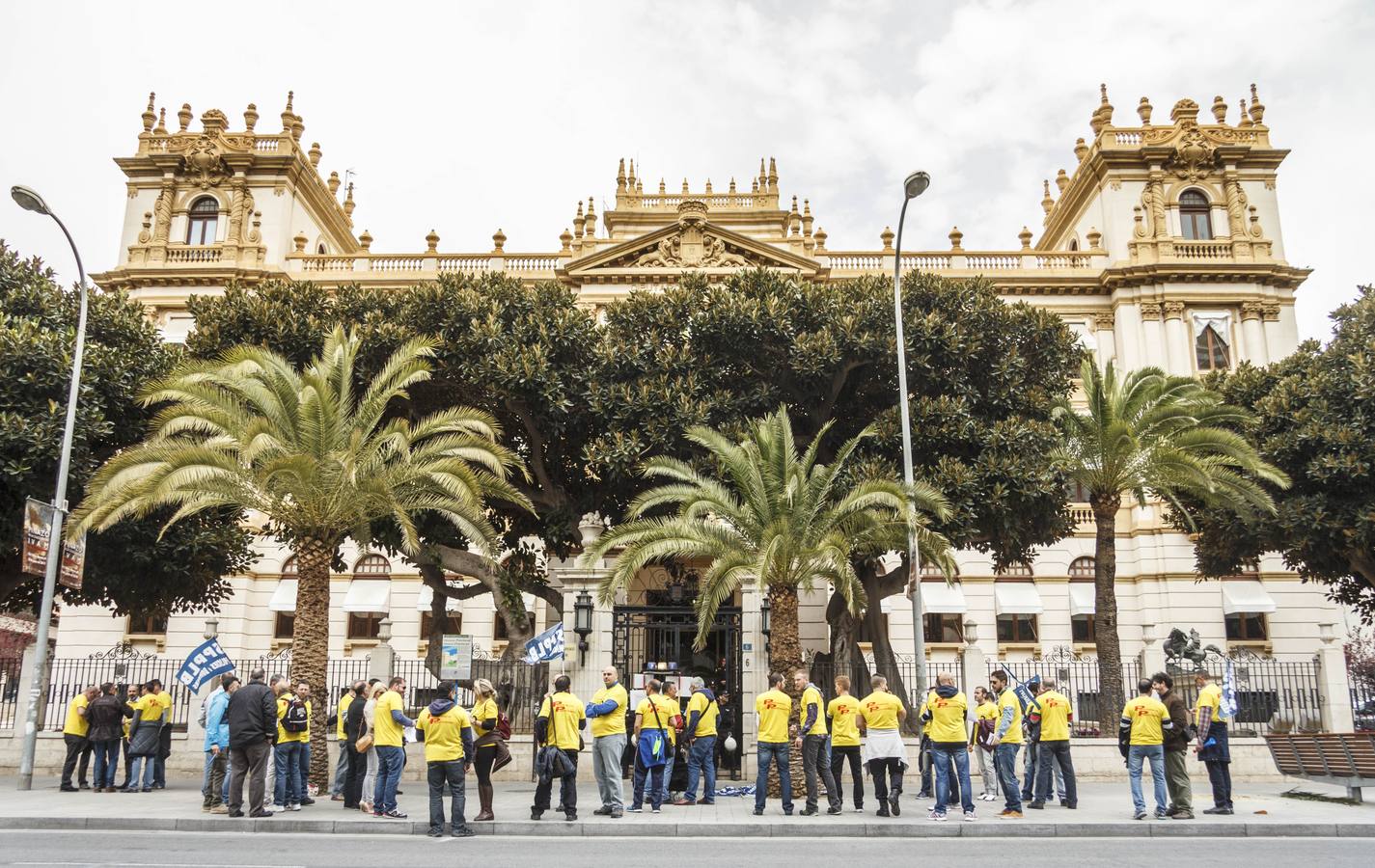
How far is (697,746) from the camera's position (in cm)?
1512

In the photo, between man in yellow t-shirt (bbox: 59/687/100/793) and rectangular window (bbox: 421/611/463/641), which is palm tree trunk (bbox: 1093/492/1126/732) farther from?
rectangular window (bbox: 421/611/463/641)

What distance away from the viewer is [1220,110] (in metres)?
38.1

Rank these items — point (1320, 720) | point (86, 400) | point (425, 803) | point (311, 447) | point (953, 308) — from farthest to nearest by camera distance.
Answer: point (953, 308) → point (1320, 720) → point (86, 400) → point (311, 447) → point (425, 803)

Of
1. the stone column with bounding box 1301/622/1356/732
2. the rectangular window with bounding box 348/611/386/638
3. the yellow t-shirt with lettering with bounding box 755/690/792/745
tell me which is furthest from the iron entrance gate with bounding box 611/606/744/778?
the rectangular window with bounding box 348/611/386/638

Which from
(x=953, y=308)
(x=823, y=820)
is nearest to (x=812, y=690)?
(x=823, y=820)

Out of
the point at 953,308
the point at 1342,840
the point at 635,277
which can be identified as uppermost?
the point at 635,277

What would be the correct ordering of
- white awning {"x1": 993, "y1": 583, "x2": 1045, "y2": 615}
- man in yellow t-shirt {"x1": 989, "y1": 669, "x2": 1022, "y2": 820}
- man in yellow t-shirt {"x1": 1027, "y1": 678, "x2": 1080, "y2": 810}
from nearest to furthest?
man in yellow t-shirt {"x1": 989, "y1": 669, "x2": 1022, "y2": 820} → man in yellow t-shirt {"x1": 1027, "y1": 678, "x2": 1080, "y2": 810} → white awning {"x1": 993, "y1": 583, "x2": 1045, "y2": 615}

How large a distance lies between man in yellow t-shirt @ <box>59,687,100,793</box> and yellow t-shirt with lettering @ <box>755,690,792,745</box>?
1082 centimetres

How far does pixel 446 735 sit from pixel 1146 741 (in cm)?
861

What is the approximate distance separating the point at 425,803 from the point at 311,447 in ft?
18.5

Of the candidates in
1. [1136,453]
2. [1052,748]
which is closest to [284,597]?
[1136,453]

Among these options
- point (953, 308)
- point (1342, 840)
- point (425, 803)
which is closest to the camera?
point (1342, 840)

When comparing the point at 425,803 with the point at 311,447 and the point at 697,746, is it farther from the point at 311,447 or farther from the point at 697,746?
the point at 311,447

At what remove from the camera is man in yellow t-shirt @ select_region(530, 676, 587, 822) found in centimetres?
1300
